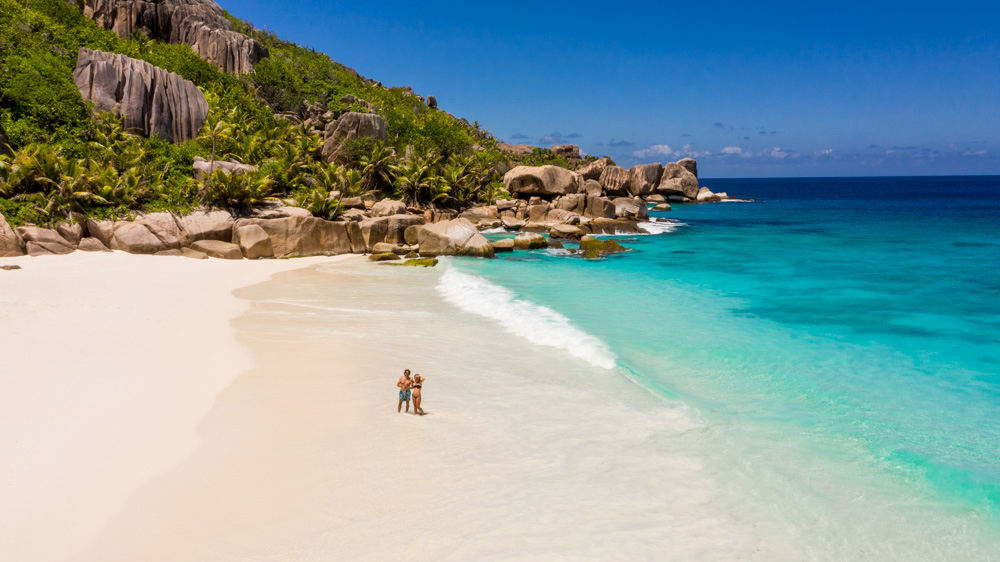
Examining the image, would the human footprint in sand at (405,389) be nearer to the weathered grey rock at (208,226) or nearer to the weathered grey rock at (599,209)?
the weathered grey rock at (208,226)

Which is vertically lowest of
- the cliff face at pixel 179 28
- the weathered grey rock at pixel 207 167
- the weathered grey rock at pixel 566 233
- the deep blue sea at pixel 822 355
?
the deep blue sea at pixel 822 355

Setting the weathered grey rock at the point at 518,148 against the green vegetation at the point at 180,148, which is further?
the weathered grey rock at the point at 518,148

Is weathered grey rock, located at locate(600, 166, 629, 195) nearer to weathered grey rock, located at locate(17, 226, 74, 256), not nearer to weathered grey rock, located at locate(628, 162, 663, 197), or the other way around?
weathered grey rock, located at locate(628, 162, 663, 197)

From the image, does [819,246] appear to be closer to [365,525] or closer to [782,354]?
[782,354]

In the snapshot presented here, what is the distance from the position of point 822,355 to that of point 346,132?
Answer: 3784cm

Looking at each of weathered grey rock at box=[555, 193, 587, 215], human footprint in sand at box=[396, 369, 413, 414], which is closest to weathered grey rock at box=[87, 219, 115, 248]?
human footprint in sand at box=[396, 369, 413, 414]

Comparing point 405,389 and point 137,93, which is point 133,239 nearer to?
point 137,93

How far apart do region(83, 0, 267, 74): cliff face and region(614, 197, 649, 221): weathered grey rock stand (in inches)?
1554

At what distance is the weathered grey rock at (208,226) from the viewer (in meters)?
24.7

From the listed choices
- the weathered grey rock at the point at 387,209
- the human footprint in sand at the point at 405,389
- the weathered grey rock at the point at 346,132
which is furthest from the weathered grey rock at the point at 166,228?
the human footprint in sand at the point at 405,389

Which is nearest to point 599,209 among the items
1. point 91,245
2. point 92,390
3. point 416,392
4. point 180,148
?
point 180,148

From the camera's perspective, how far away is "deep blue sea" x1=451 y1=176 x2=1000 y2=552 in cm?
779

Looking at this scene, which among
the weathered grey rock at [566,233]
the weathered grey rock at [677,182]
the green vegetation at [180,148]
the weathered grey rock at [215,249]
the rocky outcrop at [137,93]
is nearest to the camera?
the green vegetation at [180,148]

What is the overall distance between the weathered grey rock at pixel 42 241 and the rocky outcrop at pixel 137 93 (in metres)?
13.6
